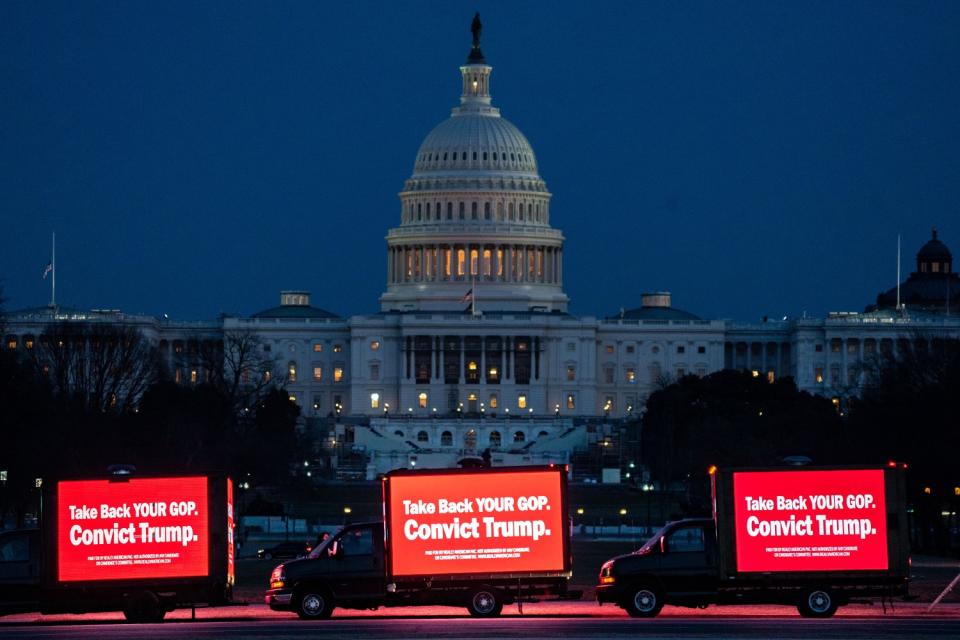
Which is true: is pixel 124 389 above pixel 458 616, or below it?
above

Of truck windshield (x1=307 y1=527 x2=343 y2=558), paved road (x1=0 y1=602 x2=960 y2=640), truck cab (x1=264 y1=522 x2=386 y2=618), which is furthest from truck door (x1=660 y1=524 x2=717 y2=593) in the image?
truck windshield (x1=307 y1=527 x2=343 y2=558)

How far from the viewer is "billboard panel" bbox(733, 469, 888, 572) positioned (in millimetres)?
60656

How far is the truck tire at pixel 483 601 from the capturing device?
60.9 metres

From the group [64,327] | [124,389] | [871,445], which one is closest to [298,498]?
[124,389]

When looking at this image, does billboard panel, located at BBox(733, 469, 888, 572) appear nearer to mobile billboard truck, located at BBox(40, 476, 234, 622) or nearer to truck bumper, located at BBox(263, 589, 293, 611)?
truck bumper, located at BBox(263, 589, 293, 611)

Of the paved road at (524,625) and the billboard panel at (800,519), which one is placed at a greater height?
the billboard panel at (800,519)

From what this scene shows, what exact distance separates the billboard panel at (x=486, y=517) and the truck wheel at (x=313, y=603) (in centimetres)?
180

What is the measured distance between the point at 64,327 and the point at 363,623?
11300 centimetres

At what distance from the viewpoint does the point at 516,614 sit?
6191 centimetres

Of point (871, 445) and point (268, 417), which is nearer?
point (871, 445)

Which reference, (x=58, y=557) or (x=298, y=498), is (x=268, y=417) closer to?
(x=298, y=498)

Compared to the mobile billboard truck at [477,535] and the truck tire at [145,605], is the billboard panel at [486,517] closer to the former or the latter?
the mobile billboard truck at [477,535]

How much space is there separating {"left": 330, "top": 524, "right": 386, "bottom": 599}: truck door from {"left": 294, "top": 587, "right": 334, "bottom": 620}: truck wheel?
0.78 ft

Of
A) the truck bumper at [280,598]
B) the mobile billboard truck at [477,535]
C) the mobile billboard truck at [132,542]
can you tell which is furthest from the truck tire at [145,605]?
the mobile billboard truck at [477,535]
